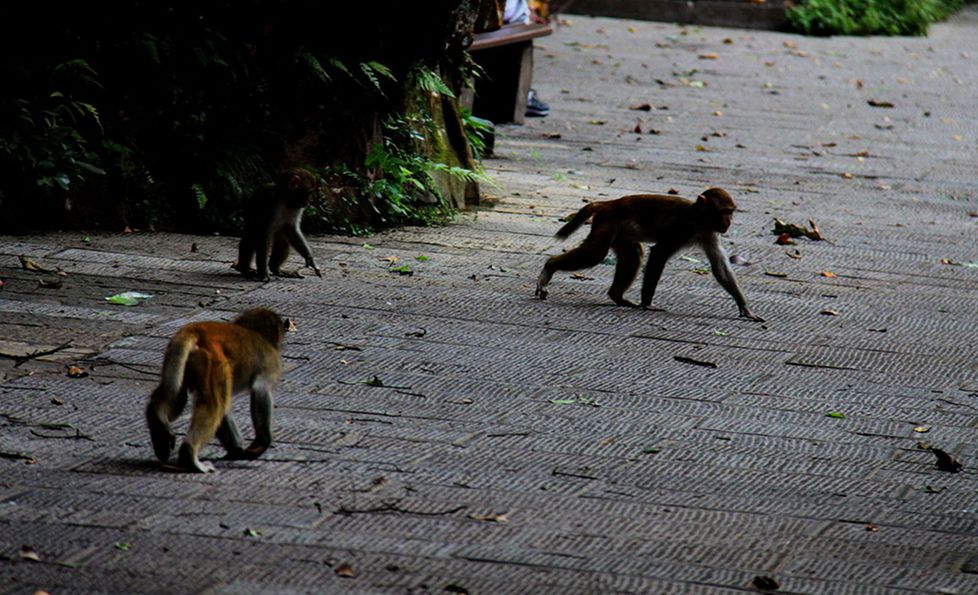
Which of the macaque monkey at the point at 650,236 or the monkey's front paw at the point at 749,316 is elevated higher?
the macaque monkey at the point at 650,236

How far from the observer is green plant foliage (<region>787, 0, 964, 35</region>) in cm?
2553

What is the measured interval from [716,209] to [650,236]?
0.42 m

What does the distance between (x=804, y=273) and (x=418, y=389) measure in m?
3.80

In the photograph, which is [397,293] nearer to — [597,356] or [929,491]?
[597,356]

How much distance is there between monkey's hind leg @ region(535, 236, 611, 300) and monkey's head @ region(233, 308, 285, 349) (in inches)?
125

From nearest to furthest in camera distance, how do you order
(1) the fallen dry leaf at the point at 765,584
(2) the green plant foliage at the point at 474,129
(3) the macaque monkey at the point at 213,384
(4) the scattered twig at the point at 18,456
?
(1) the fallen dry leaf at the point at 765,584
(3) the macaque monkey at the point at 213,384
(4) the scattered twig at the point at 18,456
(2) the green plant foliage at the point at 474,129

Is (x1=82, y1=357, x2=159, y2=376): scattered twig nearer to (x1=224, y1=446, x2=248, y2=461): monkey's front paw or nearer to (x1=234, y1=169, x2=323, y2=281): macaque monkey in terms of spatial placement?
(x1=224, y1=446, x2=248, y2=461): monkey's front paw

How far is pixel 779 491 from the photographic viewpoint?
538 cm

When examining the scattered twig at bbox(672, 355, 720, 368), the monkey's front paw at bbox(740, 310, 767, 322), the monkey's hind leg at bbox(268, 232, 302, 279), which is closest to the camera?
the scattered twig at bbox(672, 355, 720, 368)

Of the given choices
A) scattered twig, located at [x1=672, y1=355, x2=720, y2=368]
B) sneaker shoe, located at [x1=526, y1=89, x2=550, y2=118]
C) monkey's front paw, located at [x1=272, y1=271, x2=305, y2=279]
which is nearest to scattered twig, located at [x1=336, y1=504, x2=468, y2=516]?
scattered twig, located at [x1=672, y1=355, x2=720, y2=368]

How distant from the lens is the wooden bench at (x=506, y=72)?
45.8 feet

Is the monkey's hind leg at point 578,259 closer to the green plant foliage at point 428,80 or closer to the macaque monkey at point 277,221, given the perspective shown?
the macaque monkey at point 277,221

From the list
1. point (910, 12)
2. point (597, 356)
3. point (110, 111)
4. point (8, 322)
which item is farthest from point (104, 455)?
point (910, 12)

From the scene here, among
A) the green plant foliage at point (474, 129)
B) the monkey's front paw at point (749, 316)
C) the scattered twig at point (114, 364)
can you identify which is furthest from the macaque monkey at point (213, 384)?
the green plant foliage at point (474, 129)
